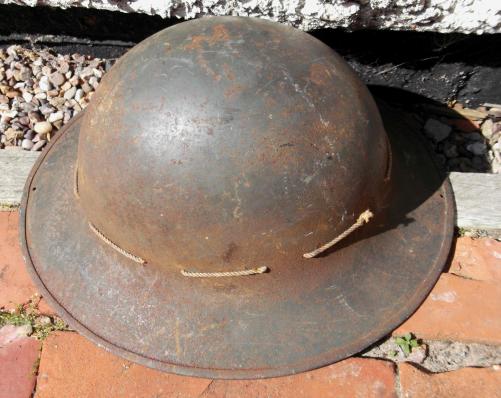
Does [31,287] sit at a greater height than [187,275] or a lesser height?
lesser

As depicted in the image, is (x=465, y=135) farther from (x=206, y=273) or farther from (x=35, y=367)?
(x=35, y=367)

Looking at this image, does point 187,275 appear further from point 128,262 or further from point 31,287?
point 31,287

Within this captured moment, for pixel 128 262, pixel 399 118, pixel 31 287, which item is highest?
pixel 399 118

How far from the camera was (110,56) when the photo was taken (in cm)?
232

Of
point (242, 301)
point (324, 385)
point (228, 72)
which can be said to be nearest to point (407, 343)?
point (324, 385)

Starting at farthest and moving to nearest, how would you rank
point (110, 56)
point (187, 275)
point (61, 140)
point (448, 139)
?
point (110, 56) → point (448, 139) → point (61, 140) → point (187, 275)

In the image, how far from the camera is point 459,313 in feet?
4.95

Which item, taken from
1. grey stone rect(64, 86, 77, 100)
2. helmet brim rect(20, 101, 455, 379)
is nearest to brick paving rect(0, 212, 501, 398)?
helmet brim rect(20, 101, 455, 379)

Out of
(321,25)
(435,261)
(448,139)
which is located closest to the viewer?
(435,261)

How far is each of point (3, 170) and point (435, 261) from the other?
1530mm

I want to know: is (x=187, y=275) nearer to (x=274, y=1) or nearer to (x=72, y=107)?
(x=274, y=1)

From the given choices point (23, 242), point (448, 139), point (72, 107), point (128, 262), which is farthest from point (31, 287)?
point (448, 139)

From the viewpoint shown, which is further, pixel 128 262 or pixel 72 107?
pixel 72 107

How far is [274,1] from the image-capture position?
5.92 feet
